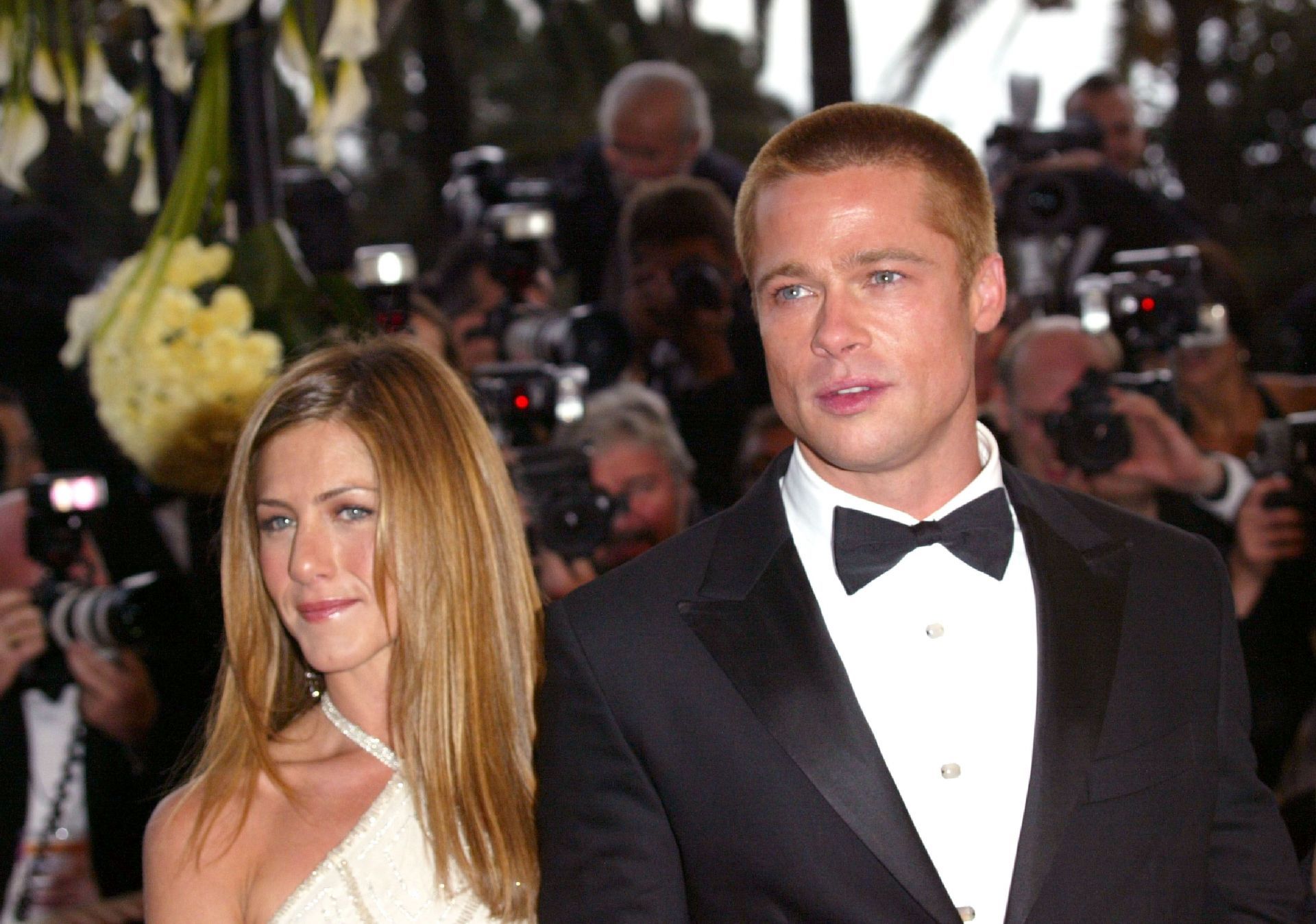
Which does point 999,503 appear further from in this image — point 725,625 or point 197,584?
point 197,584

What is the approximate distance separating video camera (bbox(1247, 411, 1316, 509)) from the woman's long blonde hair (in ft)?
6.59

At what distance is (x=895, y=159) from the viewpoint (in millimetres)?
1649

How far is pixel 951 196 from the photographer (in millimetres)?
1655

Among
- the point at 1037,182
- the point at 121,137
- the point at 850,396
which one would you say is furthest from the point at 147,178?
the point at 1037,182

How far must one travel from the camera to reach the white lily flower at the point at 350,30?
213 cm

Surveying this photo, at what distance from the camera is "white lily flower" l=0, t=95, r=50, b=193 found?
219 centimetres

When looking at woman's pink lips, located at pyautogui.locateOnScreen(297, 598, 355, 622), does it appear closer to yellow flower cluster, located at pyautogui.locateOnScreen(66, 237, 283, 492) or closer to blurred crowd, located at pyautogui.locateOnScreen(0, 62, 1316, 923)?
yellow flower cluster, located at pyautogui.locateOnScreen(66, 237, 283, 492)

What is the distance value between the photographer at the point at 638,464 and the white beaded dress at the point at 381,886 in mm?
1694

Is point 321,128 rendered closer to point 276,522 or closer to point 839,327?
point 276,522

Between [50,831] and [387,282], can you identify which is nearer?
[387,282]

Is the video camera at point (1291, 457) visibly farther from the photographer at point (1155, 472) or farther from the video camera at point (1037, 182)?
the video camera at point (1037, 182)

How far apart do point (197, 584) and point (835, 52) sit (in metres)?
2.65

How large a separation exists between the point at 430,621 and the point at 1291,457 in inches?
89.6

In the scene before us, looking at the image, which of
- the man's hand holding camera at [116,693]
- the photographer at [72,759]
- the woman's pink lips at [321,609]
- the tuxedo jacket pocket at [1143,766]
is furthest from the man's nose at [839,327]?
the man's hand holding camera at [116,693]
